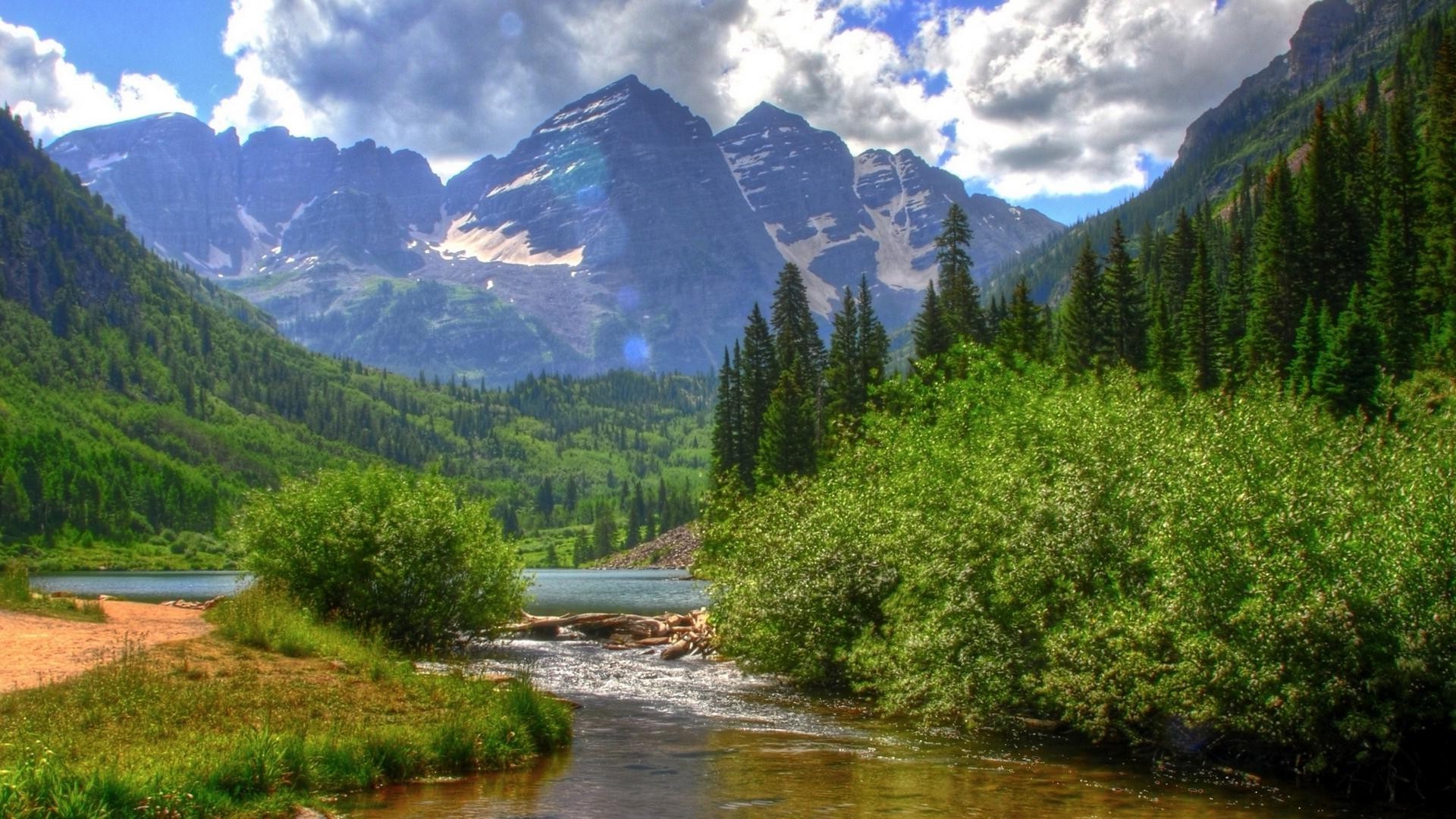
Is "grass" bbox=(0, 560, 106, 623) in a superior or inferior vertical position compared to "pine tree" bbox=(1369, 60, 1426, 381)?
inferior

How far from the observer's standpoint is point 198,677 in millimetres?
23641

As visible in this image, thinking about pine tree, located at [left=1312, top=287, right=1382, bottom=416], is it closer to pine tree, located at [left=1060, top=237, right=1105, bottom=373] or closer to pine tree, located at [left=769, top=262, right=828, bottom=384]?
pine tree, located at [left=1060, top=237, right=1105, bottom=373]

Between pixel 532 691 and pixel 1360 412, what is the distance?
2489 cm

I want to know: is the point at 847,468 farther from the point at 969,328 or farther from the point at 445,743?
the point at 969,328

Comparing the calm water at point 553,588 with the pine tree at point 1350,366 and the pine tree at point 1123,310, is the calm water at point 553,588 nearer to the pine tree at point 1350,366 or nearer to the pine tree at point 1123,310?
the pine tree at point 1123,310

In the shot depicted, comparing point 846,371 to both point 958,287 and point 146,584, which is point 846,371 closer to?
point 958,287

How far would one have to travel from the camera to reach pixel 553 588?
373ft

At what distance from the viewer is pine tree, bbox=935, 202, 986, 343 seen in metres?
97.8

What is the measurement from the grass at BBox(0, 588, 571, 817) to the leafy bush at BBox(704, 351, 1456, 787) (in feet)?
33.7

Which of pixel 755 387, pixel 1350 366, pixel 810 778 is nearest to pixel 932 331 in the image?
pixel 755 387

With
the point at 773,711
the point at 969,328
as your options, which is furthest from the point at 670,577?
the point at 773,711

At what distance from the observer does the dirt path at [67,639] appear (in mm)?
22859

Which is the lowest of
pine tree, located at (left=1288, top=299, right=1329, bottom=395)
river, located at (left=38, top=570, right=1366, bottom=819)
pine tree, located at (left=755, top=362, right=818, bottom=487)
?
river, located at (left=38, top=570, right=1366, bottom=819)

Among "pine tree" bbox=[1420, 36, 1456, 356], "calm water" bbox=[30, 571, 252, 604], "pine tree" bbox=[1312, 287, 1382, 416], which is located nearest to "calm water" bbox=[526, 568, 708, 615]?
"calm water" bbox=[30, 571, 252, 604]
